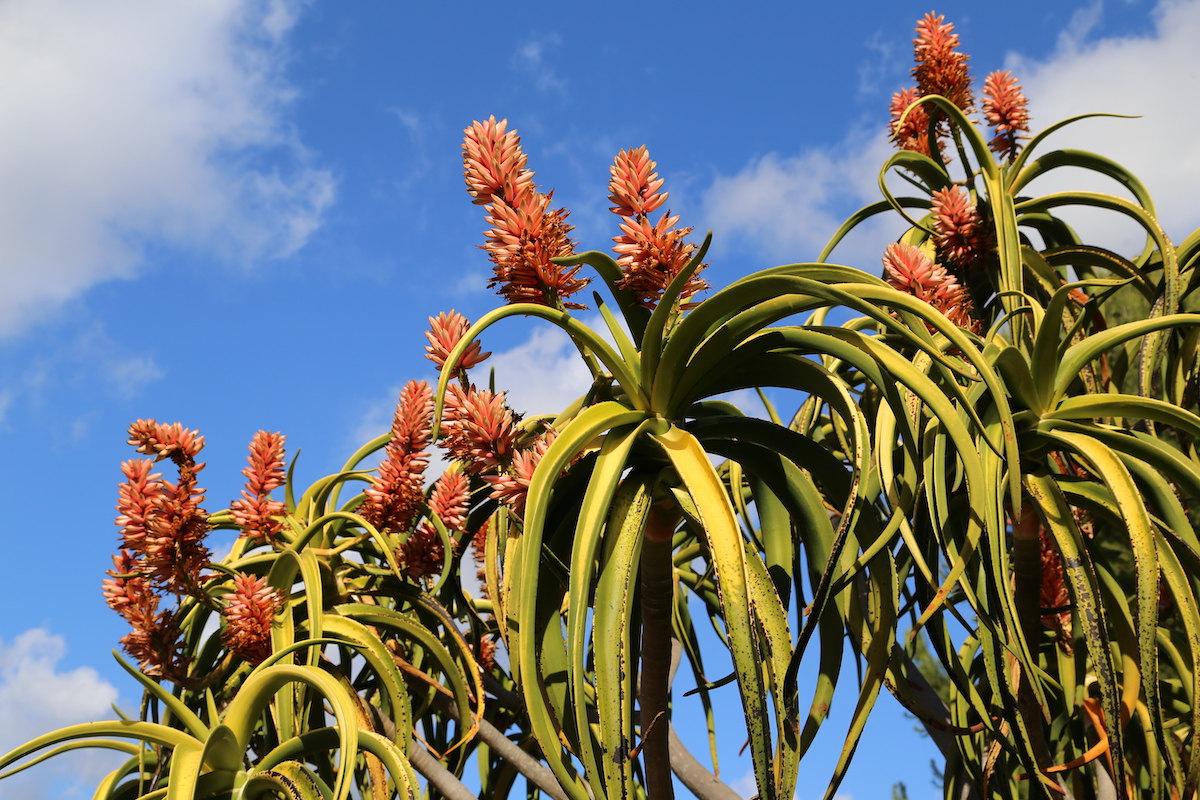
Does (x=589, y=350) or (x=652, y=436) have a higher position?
(x=589, y=350)

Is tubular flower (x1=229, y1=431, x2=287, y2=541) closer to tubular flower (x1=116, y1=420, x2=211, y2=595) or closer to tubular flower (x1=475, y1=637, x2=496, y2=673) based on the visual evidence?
tubular flower (x1=116, y1=420, x2=211, y2=595)

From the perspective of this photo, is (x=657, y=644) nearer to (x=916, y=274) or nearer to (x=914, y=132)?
(x=916, y=274)

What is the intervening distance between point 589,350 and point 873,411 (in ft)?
4.21

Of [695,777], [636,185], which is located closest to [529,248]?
[636,185]

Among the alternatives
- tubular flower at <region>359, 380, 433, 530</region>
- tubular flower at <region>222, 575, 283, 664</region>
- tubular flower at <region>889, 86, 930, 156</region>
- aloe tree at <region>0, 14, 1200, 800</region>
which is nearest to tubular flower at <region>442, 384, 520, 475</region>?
aloe tree at <region>0, 14, 1200, 800</region>

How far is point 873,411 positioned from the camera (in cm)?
299

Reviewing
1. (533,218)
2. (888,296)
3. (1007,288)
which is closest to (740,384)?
(888,296)

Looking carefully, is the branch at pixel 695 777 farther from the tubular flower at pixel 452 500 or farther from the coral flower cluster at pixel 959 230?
the coral flower cluster at pixel 959 230

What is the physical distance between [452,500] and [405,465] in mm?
266

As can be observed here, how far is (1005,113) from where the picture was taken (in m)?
3.86

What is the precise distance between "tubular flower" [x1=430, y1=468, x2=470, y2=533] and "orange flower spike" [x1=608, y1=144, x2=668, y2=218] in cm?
104

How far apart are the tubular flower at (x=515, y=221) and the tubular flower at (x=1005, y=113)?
2523 mm

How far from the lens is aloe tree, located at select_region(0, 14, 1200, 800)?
1.85 meters

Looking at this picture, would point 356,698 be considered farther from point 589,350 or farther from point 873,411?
point 873,411
